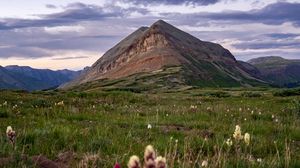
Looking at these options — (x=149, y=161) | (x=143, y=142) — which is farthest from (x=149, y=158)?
(x=143, y=142)

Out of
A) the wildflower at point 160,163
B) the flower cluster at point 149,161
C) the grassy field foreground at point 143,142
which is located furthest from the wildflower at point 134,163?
the grassy field foreground at point 143,142

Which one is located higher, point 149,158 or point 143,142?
point 149,158

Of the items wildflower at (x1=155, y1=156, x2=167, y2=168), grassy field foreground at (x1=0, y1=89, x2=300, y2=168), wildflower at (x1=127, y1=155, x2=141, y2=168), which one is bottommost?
grassy field foreground at (x1=0, y1=89, x2=300, y2=168)

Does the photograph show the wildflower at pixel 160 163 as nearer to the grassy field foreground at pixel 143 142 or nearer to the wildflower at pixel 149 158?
the wildflower at pixel 149 158

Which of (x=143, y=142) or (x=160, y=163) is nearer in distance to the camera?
(x=160, y=163)

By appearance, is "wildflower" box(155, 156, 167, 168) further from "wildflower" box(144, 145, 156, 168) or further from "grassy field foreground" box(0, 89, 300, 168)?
"grassy field foreground" box(0, 89, 300, 168)

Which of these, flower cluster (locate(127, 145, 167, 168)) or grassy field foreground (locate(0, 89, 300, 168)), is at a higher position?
flower cluster (locate(127, 145, 167, 168))

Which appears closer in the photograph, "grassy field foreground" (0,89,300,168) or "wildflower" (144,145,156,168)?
"wildflower" (144,145,156,168)

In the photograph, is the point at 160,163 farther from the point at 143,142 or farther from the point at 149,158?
the point at 143,142

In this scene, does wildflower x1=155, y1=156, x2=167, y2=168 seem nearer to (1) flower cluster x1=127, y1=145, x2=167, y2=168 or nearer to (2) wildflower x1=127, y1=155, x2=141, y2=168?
(1) flower cluster x1=127, y1=145, x2=167, y2=168

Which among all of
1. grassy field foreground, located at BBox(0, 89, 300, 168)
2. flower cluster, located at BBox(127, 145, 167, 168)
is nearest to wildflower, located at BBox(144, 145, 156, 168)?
flower cluster, located at BBox(127, 145, 167, 168)

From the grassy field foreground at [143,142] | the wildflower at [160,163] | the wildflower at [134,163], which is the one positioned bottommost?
the grassy field foreground at [143,142]

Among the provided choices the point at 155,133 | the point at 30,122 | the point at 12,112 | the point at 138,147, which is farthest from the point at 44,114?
the point at 138,147

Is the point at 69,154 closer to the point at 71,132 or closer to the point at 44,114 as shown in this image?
the point at 71,132
